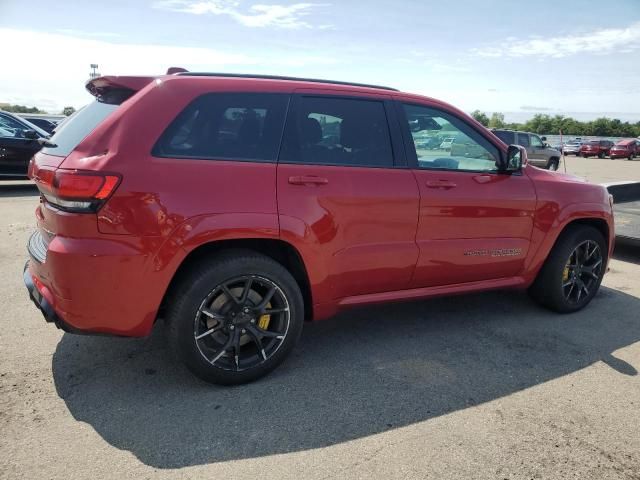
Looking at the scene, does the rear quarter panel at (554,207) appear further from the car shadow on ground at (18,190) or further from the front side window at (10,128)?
the front side window at (10,128)

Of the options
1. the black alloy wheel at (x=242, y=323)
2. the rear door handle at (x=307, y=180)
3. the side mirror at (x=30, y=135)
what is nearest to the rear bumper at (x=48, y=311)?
the black alloy wheel at (x=242, y=323)

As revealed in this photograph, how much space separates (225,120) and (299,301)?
123cm

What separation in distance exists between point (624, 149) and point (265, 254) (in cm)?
3967

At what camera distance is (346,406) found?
290 centimetres

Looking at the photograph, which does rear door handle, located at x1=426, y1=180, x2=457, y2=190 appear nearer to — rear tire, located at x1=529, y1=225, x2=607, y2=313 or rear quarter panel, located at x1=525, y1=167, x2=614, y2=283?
rear quarter panel, located at x1=525, y1=167, x2=614, y2=283

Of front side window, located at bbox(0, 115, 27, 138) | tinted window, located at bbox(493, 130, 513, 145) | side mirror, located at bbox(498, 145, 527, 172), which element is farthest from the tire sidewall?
tinted window, located at bbox(493, 130, 513, 145)

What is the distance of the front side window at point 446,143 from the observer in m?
3.62

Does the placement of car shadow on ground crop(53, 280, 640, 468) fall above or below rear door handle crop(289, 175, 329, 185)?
below

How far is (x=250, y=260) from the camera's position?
2965 millimetres

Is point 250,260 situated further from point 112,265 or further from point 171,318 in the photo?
point 112,265

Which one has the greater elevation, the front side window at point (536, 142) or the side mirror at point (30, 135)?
the front side window at point (536, 142)

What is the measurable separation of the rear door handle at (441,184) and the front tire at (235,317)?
1247 millimetres

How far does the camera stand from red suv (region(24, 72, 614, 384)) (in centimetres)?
266

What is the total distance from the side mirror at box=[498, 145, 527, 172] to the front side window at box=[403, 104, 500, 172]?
7 centimetres
